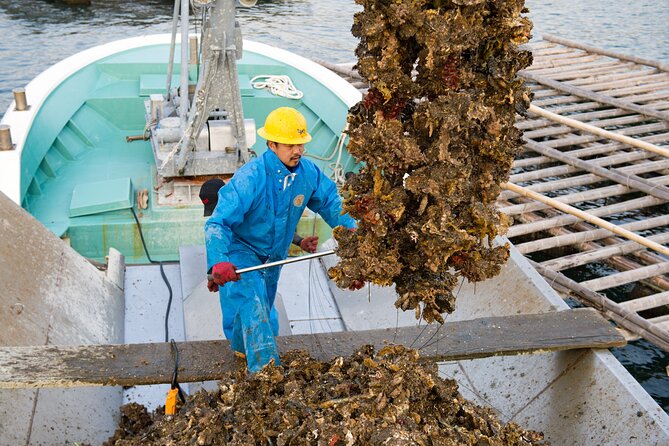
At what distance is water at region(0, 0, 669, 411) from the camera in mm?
18344

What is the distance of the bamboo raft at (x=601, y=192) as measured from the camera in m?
6.86

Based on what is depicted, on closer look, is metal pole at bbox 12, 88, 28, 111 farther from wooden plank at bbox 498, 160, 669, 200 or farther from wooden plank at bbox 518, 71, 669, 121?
wooden plank at bbox 518, 71, 669, 121

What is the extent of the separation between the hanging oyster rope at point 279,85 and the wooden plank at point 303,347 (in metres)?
5.62

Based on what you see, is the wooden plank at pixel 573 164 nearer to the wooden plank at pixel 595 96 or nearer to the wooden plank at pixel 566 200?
the wooden plank at pixel 566 200

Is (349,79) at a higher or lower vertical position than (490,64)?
lower

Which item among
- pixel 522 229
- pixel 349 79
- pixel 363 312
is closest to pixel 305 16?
pixel 349 79

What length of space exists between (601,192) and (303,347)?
5.93 m

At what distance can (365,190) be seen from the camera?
2.86m

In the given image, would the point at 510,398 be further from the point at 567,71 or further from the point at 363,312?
the point at 567,71

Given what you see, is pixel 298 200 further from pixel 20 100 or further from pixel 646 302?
pixel 20 100

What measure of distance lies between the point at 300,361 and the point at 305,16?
21232 millimetres

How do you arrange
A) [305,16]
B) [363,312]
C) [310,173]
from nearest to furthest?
[310,173] → [363,312] → [305,16]

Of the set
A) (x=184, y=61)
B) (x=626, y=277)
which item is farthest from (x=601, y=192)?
(x=184, y=61)

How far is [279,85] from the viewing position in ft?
29.8
